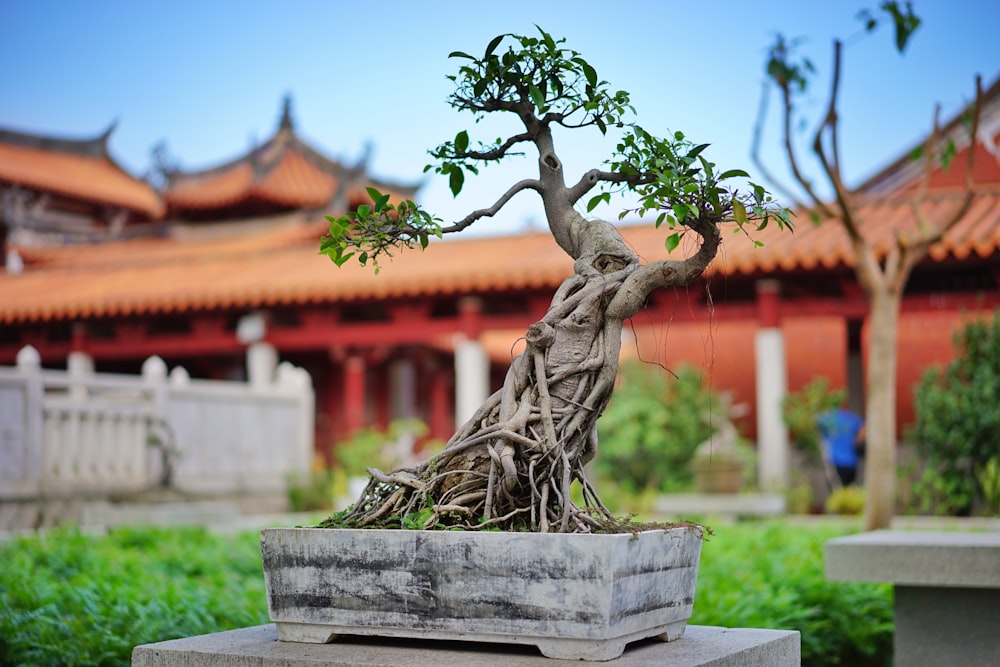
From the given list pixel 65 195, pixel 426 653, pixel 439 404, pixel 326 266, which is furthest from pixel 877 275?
pixel 65 195

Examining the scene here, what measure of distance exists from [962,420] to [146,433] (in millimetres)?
7708

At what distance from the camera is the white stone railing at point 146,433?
10484mm

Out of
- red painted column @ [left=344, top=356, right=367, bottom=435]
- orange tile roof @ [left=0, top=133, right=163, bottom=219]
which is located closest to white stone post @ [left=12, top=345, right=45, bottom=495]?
red painted column @ [left=344, top=356, right=367, bottom=435]

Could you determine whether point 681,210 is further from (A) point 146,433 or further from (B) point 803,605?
(A) point 146,433

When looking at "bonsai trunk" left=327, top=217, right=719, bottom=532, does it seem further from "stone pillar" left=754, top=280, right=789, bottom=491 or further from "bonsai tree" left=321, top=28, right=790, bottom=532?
"stone pillar" left=754, top=280, right=789, bottom=491

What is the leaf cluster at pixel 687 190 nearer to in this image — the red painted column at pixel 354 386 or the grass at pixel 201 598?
the grass at pixel 201 598

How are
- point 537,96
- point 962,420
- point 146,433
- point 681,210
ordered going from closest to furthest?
1. point 681,210
2. point 537,96
3. point 962,420
4. point 146,433

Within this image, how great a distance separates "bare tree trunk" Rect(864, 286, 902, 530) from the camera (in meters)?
7.52

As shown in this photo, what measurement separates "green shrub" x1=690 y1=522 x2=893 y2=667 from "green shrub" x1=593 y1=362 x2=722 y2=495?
22.1 feet

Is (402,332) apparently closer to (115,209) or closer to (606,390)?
(606,390)

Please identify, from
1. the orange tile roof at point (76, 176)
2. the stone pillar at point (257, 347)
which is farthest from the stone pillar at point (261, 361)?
the orange tile roof at point (76, 176)

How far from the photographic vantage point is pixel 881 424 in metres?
7.61

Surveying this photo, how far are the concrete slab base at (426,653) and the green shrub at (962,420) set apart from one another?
8261 millimetres

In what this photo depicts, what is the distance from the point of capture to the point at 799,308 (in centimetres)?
1232
